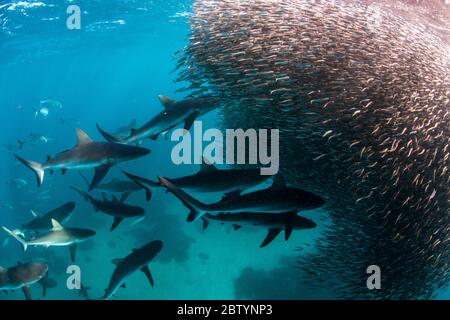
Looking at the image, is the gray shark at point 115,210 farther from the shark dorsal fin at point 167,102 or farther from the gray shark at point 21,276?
the shark dorsal fin at point 167,102

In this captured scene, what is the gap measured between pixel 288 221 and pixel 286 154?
2.42m

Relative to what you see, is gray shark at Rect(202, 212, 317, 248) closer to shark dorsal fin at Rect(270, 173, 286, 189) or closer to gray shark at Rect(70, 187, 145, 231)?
shark dorsal fin at Rect(270, 173, 286, 189)

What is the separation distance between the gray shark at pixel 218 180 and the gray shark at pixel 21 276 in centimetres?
305

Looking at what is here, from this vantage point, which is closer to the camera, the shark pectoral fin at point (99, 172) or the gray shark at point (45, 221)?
the shark pectoral fin at point (99, 172)

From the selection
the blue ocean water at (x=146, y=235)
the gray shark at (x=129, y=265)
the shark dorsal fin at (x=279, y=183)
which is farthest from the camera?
the blue ocean water at (x=146, y=235)

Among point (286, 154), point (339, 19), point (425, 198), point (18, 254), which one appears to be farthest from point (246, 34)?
point (18, 254)

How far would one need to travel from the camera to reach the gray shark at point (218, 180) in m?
5.01

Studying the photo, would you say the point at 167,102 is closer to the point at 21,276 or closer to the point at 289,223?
the point at 289,223

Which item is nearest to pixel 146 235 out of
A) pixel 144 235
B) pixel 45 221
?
pixel 144 235

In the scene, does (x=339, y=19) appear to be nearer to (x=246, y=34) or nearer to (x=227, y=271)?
(x=246, y=34)

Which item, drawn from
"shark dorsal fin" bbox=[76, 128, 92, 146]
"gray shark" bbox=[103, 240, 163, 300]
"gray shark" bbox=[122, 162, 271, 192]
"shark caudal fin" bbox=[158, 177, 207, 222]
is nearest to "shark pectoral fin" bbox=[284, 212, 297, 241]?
"gray shark" bbox=[122, 162, 271, 192]

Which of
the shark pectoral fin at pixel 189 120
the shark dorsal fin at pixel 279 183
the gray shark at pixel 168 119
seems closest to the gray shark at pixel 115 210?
the gray shark at pixel 168 119

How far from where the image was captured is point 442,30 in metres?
9.80

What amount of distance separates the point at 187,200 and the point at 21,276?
3774 mm
